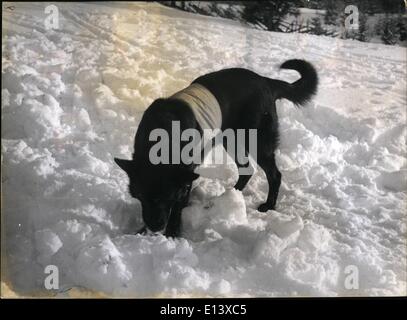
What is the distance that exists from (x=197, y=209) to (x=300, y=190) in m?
0.54

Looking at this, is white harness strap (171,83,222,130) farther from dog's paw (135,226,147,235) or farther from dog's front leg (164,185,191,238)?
dog's paw (135,226,147,235)

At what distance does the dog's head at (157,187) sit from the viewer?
199 cm

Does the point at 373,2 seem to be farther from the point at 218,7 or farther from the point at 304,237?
the point at 304,237

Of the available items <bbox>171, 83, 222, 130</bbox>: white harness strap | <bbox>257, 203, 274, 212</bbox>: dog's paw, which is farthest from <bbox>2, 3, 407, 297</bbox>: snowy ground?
<bbox>171, 83, 222, 130</bbox>: white harness strap

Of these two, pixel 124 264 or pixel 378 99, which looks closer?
pixel 124 264

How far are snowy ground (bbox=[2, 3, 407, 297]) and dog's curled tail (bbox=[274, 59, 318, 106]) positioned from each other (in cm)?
5

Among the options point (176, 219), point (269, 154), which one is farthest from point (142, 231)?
point (269, 154)

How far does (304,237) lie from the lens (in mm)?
2131

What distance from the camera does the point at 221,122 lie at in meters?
2.21

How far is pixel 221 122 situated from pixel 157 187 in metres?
0.46

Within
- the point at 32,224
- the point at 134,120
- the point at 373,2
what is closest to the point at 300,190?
the point at 134,120

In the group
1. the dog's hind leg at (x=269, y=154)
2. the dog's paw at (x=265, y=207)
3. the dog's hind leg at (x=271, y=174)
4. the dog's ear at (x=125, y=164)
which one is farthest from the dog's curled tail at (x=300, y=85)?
the dog's ear at (x=125, y=164)

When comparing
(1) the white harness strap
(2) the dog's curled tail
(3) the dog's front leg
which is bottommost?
(3) the dog's front leg

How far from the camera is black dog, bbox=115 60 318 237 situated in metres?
2.01
